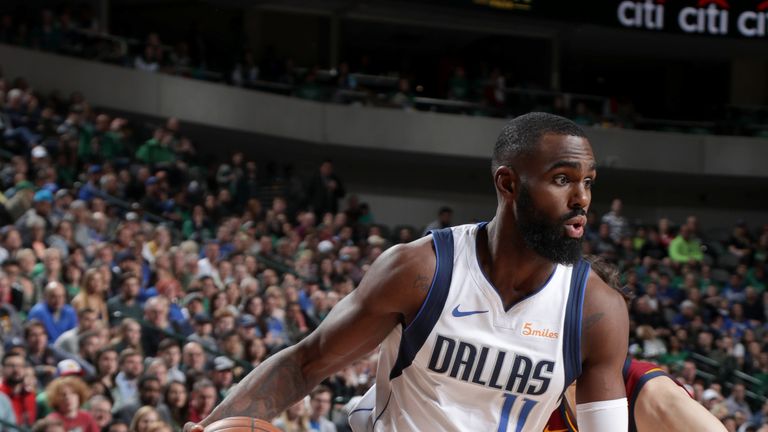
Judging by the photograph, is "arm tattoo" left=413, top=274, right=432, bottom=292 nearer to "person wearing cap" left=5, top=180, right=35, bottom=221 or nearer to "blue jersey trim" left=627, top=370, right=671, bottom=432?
"blue jersey trim" left=627, top=370, right=671, bottom=432

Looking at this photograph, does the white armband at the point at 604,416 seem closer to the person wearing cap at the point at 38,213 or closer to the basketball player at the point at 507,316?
the basketball player at the point at 507,316

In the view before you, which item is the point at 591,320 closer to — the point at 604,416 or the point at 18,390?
the point at 604,416

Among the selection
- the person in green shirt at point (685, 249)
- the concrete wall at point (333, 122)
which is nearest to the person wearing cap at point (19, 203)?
the concrete wall at point (333, 122)

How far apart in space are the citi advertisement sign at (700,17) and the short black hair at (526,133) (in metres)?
18.2

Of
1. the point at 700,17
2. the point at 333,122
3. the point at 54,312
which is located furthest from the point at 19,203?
the point at 700,17

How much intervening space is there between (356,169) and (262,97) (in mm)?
2978

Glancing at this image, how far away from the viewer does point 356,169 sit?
21.9 m

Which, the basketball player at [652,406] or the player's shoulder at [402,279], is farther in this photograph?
the basketball player at [652,406]

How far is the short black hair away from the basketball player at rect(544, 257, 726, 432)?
2.72 feet

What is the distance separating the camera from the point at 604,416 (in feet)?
10.1

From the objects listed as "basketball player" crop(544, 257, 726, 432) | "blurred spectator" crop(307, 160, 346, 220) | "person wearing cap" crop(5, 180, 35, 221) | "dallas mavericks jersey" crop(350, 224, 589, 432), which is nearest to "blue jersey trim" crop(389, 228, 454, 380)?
"dallas mavericks jersey" crop(350, 224, 589, 432)

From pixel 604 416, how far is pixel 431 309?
527 millimetres

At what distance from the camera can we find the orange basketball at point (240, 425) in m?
3.00

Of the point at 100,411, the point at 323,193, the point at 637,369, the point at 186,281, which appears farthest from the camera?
the point at 323,193
